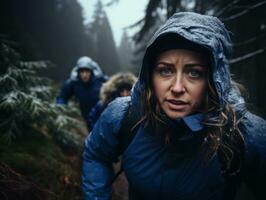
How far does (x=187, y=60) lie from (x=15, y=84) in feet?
12.1

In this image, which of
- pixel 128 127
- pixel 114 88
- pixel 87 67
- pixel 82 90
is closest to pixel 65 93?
pixel 82 90

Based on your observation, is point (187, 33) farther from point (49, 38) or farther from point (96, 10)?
point (96, 10)

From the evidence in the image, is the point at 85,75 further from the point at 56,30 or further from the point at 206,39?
the point at 56,30

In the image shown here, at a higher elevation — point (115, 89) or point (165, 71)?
point (115, 89)

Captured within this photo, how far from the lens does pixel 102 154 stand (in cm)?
288

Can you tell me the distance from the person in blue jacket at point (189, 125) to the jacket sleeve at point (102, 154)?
0.03 ft

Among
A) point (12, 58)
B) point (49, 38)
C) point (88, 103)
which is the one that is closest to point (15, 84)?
point (12, 58)

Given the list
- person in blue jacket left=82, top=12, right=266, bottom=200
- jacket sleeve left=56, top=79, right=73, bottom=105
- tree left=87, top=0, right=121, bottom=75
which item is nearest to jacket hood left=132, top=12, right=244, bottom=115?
person in blue jacket left=82, top=12, right=266, bottom=200

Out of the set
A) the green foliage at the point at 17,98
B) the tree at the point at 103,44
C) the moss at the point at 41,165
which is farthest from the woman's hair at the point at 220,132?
the tree at the point at 103,44

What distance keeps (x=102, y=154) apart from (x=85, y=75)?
17.0 feet

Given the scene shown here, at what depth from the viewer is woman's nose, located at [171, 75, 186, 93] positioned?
2.46 meters

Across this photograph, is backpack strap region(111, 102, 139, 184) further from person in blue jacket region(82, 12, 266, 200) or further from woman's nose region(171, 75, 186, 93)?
woman's nose region(171, 75, 186, 93)

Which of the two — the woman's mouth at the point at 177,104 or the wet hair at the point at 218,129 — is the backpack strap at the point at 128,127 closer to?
the wet hair at the point at 218,129

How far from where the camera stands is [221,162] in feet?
8.33
